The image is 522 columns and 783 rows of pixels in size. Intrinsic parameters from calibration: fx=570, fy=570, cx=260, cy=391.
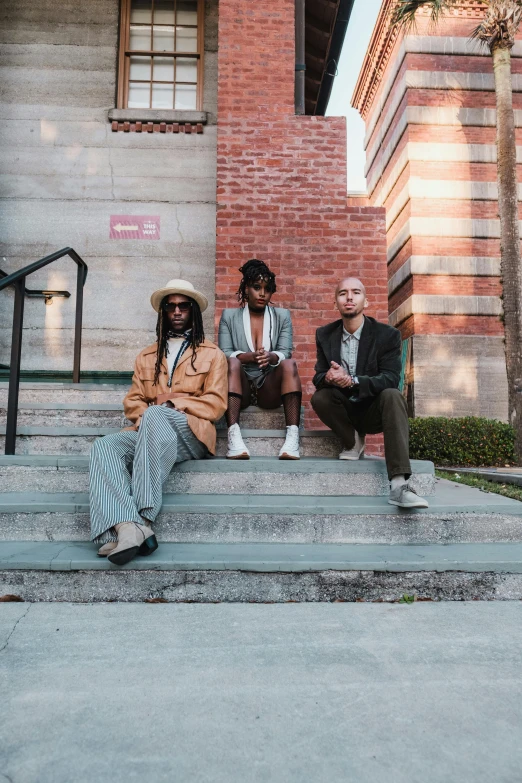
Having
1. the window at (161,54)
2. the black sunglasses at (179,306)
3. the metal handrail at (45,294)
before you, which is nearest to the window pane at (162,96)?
the window at (161,54)

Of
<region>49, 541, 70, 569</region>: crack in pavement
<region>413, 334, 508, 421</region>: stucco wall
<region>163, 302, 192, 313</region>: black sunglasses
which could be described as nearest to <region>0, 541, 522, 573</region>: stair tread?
<region>49, 541, 70, 569</region>: crack in pavement

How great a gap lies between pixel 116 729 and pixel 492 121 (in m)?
12.9

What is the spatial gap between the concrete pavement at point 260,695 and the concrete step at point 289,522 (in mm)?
646

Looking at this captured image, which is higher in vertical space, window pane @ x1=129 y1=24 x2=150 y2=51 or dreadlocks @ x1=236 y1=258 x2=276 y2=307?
window pane @ x1=129 y1=24 x2=150 y2=51

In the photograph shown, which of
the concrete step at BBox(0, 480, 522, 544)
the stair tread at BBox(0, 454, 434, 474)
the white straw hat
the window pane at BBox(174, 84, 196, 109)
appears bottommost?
the concrete step at BBox(0, 480, 522, 544)

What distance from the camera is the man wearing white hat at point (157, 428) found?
8.91 ft

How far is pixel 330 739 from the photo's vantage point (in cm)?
143

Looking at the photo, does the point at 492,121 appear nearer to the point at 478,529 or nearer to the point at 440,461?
the point at 440,461

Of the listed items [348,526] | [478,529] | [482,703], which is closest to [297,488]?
[348,526]

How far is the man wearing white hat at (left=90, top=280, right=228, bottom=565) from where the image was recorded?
8.91 ft

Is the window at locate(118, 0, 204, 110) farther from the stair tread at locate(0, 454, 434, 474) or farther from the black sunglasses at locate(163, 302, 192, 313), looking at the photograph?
the stair tread at locate(0, 454, 434, 474)

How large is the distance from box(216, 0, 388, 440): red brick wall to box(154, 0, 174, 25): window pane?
131cm

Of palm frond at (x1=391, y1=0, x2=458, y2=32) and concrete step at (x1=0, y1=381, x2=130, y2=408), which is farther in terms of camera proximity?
palm frond at (x1=391, y1=0, x2=458, y2=32)

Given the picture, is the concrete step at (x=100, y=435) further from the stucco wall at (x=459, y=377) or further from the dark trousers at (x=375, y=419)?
the stucco wall at (x=459, y=377)
